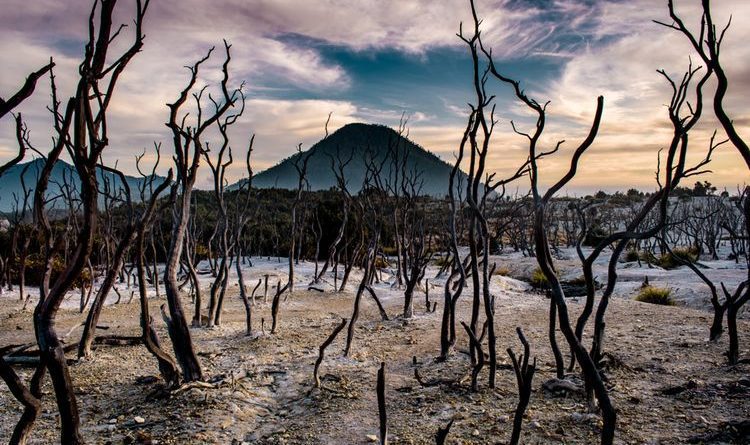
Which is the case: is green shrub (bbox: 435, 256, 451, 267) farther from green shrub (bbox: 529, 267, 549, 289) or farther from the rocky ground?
the rocky ground

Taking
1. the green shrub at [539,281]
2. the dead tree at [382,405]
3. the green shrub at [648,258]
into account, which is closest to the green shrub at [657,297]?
the green shrub at [539,281]

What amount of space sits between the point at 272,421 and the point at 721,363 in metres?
5.38

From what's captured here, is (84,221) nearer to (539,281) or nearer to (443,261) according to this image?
(539,281)

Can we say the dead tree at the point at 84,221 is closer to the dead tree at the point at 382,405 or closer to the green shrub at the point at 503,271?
the dead tree at the point at 382,405

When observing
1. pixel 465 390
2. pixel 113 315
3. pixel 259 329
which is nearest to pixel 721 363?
pixel 465 390

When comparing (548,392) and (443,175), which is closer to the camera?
(548,392)

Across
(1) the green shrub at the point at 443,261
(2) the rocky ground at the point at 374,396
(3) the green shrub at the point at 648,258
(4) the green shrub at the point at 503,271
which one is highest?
(3) the green shrub at the point at 648,258

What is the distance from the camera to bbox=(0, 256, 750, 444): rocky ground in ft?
14.2

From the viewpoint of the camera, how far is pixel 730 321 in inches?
236

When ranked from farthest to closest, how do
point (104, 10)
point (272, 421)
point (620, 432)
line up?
point (272, 421), point (620, 432), point (104, 10)

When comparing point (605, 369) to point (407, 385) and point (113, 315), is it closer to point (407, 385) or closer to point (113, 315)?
point (407, 385)

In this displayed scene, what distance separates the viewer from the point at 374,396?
5473 millimetres

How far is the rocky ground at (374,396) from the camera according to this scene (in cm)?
434

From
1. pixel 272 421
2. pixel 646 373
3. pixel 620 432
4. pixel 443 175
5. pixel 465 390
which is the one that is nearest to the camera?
pixel 620 432
